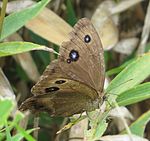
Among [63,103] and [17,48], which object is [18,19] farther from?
[63,103]

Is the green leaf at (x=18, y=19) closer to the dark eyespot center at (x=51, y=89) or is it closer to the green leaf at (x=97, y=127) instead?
the dark eyespot center at (x=51, y=89)

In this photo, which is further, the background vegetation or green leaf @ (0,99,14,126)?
the background vegetation

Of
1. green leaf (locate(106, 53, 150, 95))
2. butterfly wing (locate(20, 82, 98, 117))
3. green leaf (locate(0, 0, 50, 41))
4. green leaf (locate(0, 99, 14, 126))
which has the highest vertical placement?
green leaf (locate(0, 0, 50, 41))

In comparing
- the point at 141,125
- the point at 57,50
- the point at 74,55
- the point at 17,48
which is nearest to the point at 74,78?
the point at 74,55

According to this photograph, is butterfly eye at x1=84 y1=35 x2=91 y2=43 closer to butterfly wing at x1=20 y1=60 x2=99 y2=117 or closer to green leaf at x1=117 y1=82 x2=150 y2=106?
butterfly wing at x1=20 y1=60 x2=99 y2=117

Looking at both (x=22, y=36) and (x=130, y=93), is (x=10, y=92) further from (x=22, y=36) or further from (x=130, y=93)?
(x=22, y=36)

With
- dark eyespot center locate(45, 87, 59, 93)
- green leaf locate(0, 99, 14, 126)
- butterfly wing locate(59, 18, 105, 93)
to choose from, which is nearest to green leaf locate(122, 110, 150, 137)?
butterfly wing locate(59, 18, 105, 93)

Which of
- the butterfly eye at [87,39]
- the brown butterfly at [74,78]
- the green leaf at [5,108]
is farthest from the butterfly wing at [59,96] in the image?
the green leaf at [5,108]
